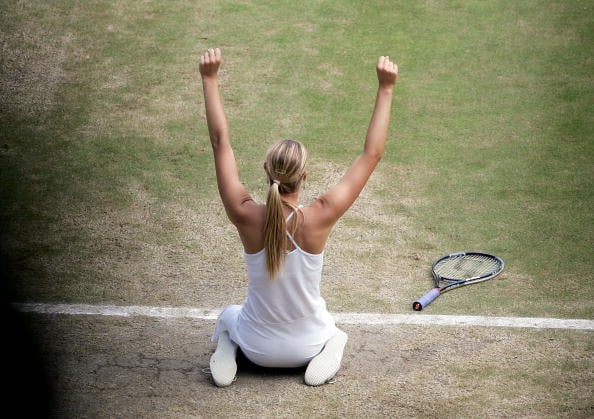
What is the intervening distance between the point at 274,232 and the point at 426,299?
2.07 m

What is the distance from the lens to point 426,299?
7598 mm

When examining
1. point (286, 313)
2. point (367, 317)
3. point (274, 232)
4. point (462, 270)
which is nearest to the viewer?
point (274, 232)

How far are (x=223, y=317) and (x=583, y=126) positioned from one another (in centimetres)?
569

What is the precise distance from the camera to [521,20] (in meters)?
12.5

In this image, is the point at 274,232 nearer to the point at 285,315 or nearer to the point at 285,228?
the point at 285,228

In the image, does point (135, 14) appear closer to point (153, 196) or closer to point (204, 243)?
point (153, 196)

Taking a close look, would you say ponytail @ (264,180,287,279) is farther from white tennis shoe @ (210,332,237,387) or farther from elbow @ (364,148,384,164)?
white tennis shoe @ (210,332,237,387)

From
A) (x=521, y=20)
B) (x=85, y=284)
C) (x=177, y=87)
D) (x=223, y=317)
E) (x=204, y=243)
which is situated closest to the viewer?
(x=223, y=317)

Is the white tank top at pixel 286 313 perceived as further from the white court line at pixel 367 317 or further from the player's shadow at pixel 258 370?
the white court line at pixel 367 317

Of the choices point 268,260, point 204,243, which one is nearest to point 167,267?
point 204,243

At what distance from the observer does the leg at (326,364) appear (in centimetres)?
639

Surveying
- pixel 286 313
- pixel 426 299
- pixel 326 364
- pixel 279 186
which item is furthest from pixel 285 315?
pixel 426 299

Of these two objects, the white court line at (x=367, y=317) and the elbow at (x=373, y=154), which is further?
the white court line at (x=367, y=317)

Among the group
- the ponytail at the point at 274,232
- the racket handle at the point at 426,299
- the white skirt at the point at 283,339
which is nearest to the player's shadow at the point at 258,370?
the white skirt at the point at 283,339
